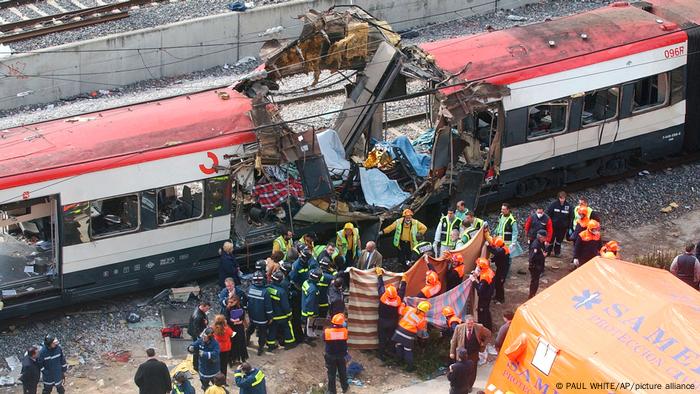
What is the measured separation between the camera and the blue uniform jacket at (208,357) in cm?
1326

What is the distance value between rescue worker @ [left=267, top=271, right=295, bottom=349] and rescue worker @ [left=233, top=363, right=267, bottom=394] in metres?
2.06

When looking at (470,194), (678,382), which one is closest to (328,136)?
(470,194)

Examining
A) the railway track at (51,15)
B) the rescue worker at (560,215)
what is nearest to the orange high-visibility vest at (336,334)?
the rescue worker at (560,215)

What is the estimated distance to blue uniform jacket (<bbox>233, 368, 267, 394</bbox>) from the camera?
1249 centimetres

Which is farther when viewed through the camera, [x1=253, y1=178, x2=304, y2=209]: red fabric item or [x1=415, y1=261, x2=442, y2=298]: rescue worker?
[x1=253, y1=178, x2=304, y2=209]: red fabric item

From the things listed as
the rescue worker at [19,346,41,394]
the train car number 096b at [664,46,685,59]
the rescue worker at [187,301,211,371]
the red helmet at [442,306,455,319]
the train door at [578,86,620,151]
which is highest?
the train car number 096b at [664,46,685,59]

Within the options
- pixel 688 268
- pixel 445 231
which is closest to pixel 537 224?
pixel 445 231

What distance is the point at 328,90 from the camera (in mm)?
22938

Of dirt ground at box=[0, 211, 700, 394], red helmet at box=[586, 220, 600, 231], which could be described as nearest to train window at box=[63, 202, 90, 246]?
dirt ground at box=[0, 211, 700, 394]

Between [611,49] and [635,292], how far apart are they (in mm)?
7825

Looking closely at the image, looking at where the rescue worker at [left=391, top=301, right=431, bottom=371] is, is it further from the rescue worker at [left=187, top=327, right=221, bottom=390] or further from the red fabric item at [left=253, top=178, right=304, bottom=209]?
the red fabric item at [left=253, top=178, right=304, bottom=209]

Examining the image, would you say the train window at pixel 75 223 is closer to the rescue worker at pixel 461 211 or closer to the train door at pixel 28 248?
the train door at pixel 28 248

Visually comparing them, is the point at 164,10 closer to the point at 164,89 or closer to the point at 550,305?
the point at 164,89

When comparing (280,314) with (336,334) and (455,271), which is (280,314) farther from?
(455,271)
